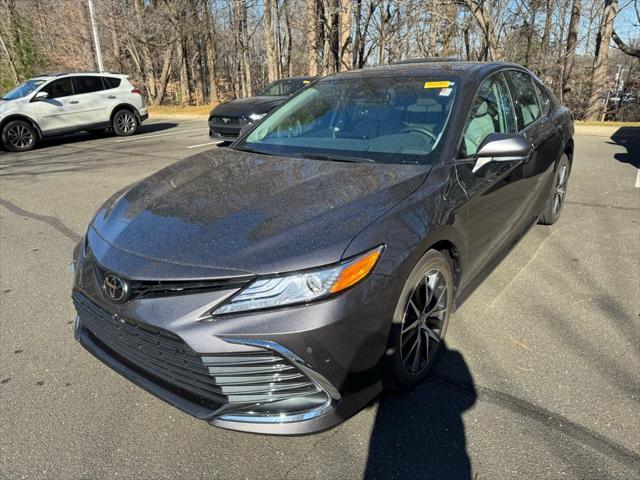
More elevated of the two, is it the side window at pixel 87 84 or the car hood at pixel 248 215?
the side window at pixel 87 84

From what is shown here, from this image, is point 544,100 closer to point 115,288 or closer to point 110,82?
point 115,288

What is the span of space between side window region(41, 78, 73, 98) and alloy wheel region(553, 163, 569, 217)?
11.6m

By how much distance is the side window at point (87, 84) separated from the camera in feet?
39.4

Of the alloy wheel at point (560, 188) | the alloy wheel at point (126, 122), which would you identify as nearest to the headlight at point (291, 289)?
the alloy wheel at point (560, 188)

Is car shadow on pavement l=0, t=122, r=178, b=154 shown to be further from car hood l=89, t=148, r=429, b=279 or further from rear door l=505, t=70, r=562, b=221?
rear door l=505, t=70, r=562, b=221

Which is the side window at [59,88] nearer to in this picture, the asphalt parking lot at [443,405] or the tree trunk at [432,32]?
the asphalt parking lot at [443,405]

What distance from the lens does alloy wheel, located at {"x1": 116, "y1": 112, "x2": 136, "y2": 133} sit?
13.2 metres

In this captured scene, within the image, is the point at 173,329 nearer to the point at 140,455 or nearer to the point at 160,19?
the point at 140,455

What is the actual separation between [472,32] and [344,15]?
503 cm

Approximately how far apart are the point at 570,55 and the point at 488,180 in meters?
19.9

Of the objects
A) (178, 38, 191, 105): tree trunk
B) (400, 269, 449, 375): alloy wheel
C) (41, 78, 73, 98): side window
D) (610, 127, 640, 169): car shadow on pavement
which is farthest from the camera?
(178, 38, 191, 105): tree trunk

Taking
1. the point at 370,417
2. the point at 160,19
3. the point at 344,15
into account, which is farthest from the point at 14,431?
the point at 160,19

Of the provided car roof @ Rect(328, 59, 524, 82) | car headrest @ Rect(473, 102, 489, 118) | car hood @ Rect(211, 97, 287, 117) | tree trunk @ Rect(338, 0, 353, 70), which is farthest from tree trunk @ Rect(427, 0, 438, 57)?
car headrest @ Rect(473, 102, 489, 118)

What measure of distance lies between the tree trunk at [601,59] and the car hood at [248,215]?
57.7ft
